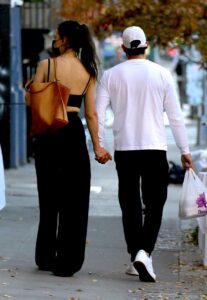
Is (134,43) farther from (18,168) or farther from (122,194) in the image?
(18,168)

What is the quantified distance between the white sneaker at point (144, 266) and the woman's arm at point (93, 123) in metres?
0.76

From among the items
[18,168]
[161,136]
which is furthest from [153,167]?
[18,168]

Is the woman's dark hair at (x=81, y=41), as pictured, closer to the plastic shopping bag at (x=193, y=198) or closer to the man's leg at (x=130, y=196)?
the man's leg at (x=130, y=196)

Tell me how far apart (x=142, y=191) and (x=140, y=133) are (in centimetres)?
47

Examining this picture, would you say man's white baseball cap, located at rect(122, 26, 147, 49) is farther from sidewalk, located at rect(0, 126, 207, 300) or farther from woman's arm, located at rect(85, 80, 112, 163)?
sidewalk, located at rect(0, 126, 207, 300)

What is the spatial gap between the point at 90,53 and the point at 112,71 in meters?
0.21

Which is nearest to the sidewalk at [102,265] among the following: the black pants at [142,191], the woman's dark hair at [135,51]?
the black pants at [142,191]

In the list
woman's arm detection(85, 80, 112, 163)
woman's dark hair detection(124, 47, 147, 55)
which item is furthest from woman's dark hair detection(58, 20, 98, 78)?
Answer: woman's dark hair detection(124, 47, 147, 55)

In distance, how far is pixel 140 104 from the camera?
7.80 meters

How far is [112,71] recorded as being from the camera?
25.8ft

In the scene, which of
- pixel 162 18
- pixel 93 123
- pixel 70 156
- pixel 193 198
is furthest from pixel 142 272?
pixel 162 18

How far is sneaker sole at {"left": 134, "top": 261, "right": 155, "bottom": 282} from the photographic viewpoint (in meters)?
7.69

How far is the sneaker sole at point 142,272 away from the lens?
7.69m

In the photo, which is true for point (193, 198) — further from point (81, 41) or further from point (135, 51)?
point (81, 41)
